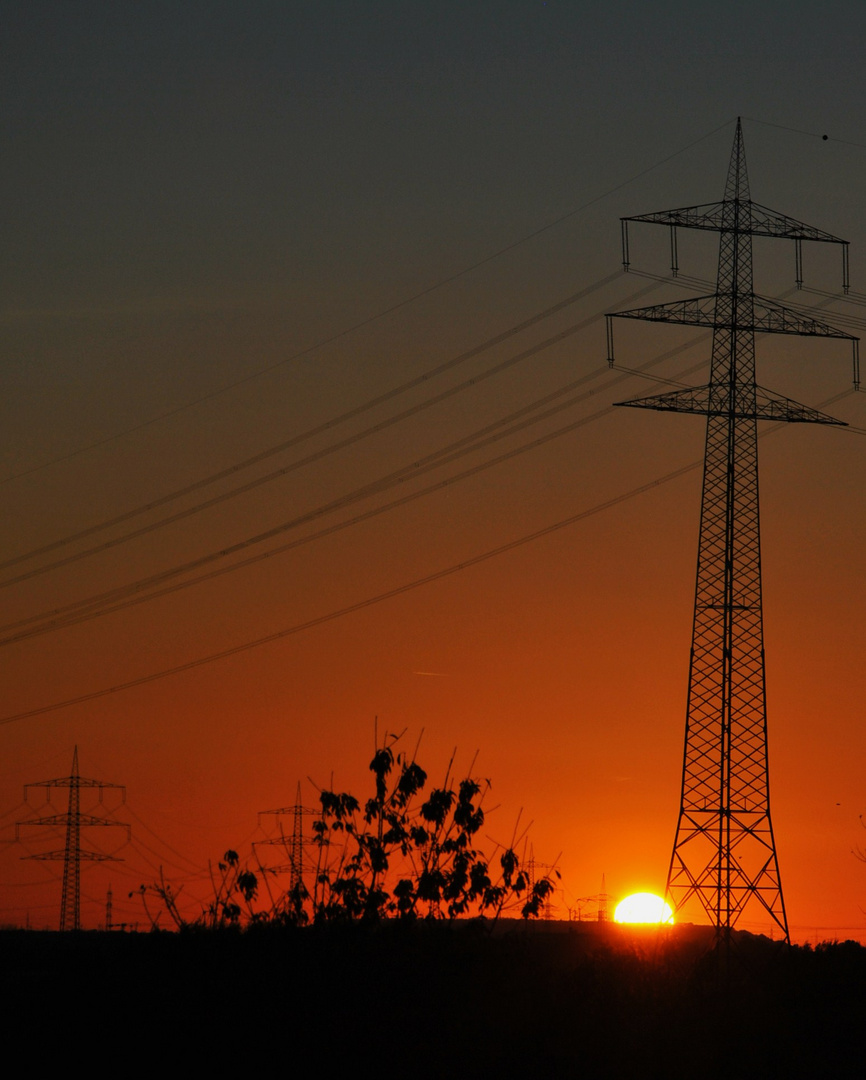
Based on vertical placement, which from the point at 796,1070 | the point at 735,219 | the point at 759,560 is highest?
the point at 735,219

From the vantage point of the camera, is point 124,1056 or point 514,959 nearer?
point 124,1056

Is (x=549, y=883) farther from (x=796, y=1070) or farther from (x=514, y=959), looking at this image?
(x=796, y=1070)

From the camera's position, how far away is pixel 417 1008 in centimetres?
3250

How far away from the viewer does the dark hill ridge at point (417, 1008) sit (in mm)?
30016

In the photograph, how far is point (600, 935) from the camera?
161ft

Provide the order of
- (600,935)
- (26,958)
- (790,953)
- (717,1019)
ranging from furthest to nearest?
(600,935) → (790,953) → (26,958) → (717,1019)

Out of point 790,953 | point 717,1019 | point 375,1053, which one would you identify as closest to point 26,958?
point 375,1053

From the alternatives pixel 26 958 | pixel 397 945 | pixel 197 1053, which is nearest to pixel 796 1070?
pixel 397 945

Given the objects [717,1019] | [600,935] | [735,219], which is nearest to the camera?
[717,1019]

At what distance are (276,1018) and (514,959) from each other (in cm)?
771

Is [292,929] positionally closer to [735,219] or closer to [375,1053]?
[375,1053]

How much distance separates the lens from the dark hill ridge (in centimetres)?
3002

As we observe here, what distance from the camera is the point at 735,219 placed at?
53688mm

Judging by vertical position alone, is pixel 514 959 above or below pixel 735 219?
below
